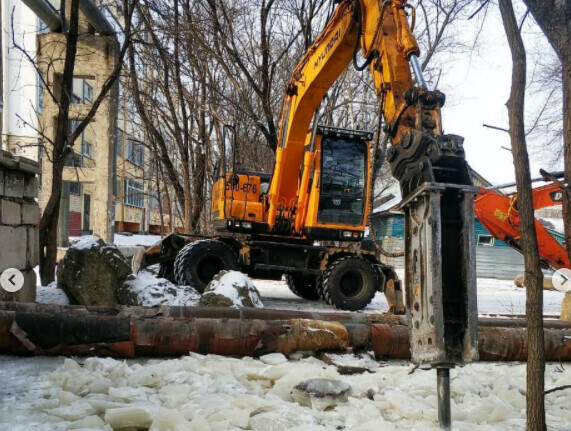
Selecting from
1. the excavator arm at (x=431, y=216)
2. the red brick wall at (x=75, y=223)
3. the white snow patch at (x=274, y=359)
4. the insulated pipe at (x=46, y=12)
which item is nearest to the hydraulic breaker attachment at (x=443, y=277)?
the excavator arm at (x=431, y=216)

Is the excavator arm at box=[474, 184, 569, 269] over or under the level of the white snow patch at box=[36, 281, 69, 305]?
over

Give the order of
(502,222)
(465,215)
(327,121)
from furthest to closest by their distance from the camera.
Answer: (327,121) < (502,222) < (465,215)

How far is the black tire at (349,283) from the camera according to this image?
9.80m

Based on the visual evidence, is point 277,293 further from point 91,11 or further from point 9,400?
point 9,400

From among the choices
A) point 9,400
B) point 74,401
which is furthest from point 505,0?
point 9,400

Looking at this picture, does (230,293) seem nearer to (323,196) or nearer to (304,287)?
(323,196)

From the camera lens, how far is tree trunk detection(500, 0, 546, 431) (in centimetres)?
270

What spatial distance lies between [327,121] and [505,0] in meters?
15.6

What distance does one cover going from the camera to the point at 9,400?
3400 mm

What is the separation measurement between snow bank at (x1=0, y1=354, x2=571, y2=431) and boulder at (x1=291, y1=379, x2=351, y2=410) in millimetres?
48

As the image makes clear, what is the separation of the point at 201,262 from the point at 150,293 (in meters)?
2.52

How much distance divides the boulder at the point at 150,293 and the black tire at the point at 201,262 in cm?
168

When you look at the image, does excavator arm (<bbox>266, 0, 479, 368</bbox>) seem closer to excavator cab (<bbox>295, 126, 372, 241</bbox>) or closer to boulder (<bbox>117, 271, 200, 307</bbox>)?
boulder (<bbox>117, 271, 200, 307</bbox>)

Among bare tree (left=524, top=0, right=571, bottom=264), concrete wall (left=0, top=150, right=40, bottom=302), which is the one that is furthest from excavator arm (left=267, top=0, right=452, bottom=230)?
concrete wall (left=0, top=150, right=40, bottom=302)
